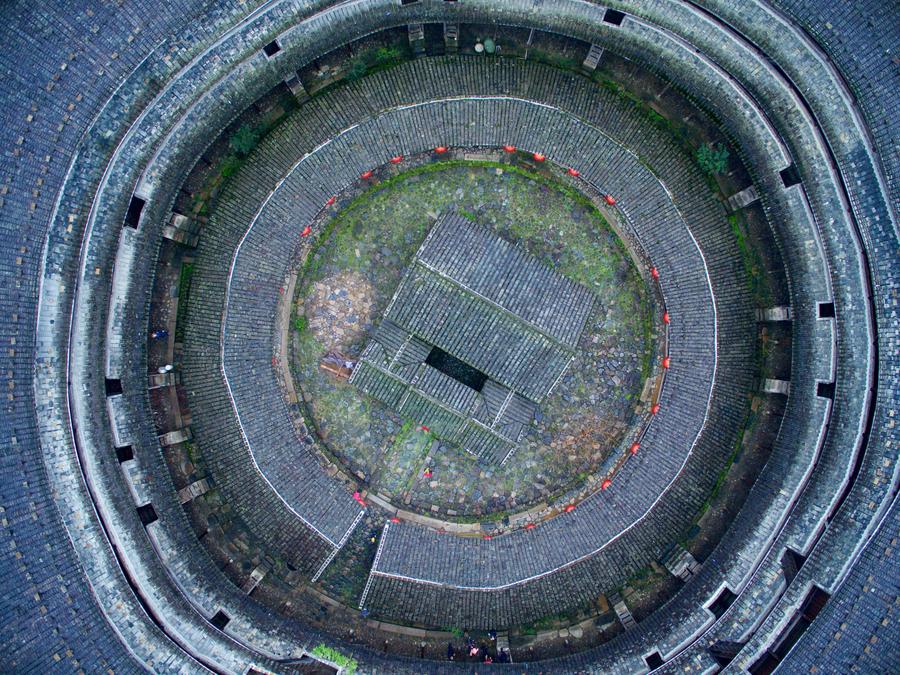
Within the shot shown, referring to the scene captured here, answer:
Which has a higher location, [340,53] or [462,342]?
[340,53]

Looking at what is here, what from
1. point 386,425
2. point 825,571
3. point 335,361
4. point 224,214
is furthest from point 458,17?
point 825,571

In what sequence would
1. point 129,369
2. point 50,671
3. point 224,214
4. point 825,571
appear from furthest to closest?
point 224,214, point 129,369, point 825,571, point 50,671

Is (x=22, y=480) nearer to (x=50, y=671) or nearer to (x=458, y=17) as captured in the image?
(x=50, y=671)

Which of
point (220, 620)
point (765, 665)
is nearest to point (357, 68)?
point (220, 620)

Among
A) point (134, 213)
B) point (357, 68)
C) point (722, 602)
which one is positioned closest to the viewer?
point (134, 213)

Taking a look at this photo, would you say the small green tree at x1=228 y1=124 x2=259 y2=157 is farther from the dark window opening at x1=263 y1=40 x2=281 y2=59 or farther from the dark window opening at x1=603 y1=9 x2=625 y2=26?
the dark window opening at x1=603 y1=9 x2=625 y2=26

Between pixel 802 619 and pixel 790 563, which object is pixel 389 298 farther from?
pixel 802 619

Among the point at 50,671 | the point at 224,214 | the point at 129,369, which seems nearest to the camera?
the point at 50,671
